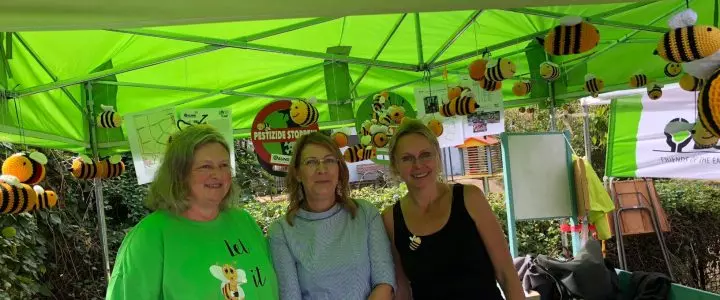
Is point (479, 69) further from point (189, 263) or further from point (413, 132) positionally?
point (189, 263)

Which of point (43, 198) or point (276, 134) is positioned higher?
point (276, 134)

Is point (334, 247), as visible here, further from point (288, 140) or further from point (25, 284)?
point (25, 284)

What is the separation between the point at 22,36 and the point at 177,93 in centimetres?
154

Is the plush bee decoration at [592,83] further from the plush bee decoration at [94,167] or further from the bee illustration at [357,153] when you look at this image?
the plush bee decoration at [94,167]

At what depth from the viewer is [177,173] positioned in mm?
1579

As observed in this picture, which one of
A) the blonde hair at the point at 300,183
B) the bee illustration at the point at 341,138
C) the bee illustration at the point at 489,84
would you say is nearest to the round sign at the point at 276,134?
the bee illustration at the point at 341,138

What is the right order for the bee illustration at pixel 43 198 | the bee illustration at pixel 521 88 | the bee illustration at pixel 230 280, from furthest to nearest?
the bee illustration at pixel 521 88 → the bee illustration at pixel 43 198 → the bee illustration at pixel 230 280

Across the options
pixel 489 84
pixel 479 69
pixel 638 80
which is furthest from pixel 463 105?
pixel 638 80

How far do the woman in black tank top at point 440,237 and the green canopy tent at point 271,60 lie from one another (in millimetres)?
955

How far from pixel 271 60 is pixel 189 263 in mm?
3125

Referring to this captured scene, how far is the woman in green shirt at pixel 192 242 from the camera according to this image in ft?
4.84

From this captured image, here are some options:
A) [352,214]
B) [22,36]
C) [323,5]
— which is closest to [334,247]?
[352,214]

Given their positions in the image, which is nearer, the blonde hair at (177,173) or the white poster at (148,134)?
the blonde hair at (177,173)

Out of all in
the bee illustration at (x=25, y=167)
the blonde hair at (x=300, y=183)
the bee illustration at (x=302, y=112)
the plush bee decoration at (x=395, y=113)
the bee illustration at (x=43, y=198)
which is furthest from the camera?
the plush bee decoration at (x=395, y=113)
